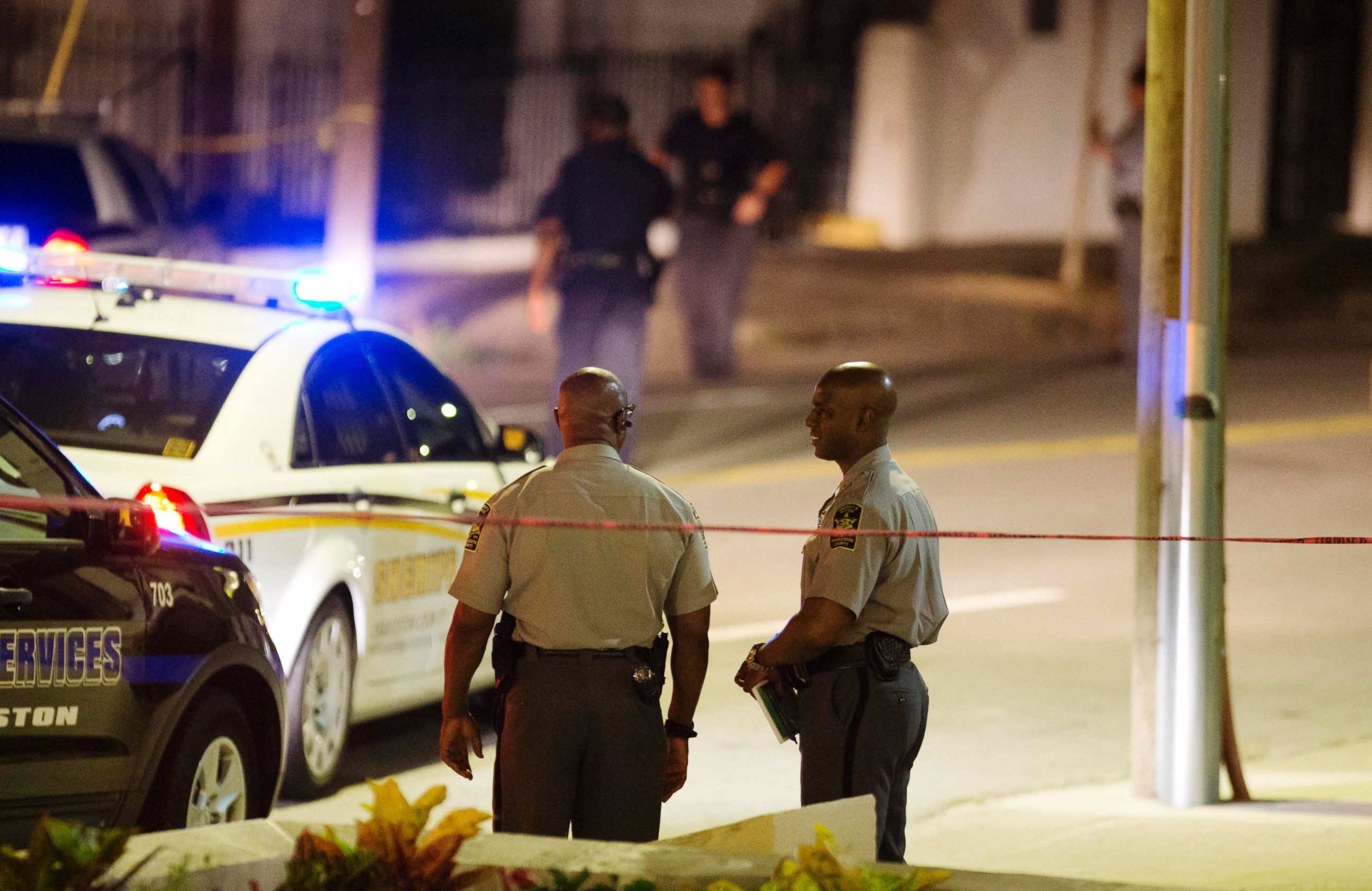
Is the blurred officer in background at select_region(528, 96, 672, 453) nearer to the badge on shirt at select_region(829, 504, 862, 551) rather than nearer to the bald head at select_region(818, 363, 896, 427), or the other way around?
the bald head at select_region(818, 363, 896, 427)

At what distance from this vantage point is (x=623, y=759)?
16.3ft

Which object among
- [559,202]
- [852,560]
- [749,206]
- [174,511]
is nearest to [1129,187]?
[749,206]

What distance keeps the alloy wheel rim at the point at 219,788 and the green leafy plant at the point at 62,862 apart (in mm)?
1652

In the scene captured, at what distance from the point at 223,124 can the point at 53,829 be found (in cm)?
1732

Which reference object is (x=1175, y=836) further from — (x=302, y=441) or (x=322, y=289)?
(x=322, y=289)

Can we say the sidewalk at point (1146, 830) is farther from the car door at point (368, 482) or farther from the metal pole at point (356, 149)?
the metal pole at point (356, 149)

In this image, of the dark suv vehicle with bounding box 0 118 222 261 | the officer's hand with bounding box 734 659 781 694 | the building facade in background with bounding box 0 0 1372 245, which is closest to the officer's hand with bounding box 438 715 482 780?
the officer's hand with bounding box 734 659 781 694

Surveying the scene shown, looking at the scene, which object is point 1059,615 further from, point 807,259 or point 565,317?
point 807,259

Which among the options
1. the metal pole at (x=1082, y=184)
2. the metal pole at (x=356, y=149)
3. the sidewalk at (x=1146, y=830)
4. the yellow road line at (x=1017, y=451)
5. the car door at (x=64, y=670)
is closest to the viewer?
the car door at (x=64, y=670)

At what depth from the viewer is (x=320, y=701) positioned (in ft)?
22.7

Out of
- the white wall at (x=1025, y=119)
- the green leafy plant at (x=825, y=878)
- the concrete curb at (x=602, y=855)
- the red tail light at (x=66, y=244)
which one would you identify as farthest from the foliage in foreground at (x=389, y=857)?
the white wall at (x=1025, y=119)

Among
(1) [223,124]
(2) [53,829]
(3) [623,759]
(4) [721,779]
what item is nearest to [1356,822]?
(4) [721,779]

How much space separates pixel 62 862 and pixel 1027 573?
806cm

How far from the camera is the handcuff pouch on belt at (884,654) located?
514 centimetres
